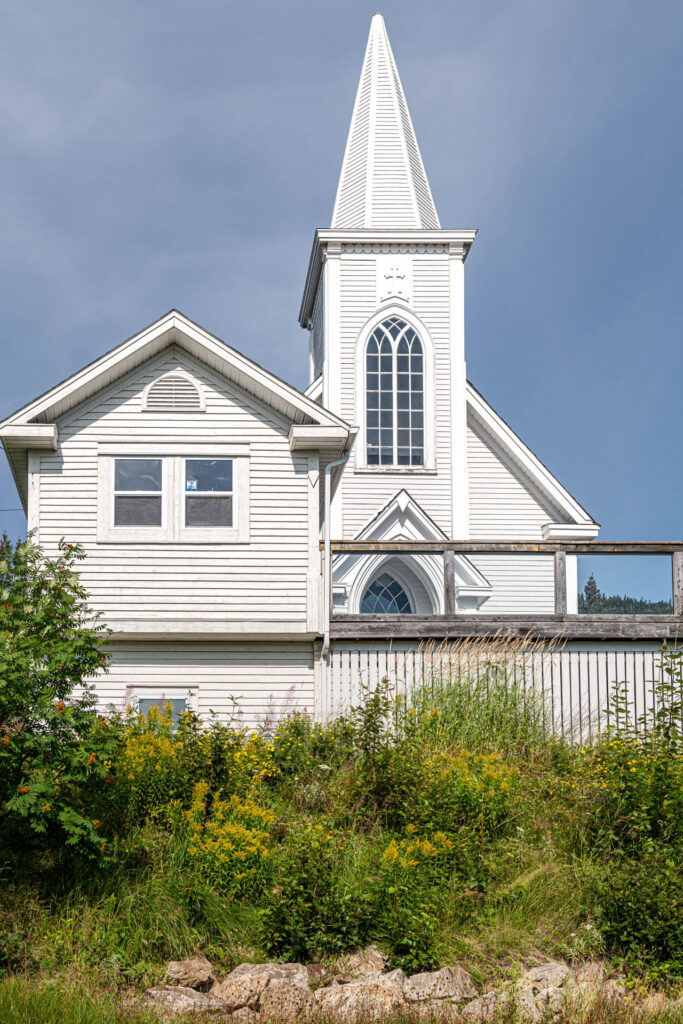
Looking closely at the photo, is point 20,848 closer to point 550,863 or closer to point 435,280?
point 550,863

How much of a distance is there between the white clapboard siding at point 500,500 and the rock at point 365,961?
13.2 m

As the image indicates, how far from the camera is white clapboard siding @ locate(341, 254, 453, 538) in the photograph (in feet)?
65.8

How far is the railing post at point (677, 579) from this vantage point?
13758mm

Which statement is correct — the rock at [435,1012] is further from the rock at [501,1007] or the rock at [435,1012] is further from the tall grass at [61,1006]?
the tall grass at [61,1006]

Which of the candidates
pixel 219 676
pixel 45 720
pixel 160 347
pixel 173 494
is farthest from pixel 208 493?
pixel 45 720

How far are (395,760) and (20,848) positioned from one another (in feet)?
12.0

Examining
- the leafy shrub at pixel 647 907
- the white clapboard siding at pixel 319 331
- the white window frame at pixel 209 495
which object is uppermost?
the white clapboard siding at pixel 319 331

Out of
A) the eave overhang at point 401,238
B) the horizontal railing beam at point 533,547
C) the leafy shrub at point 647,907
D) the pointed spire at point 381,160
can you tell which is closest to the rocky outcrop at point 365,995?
the leafy shrub at point 647,907

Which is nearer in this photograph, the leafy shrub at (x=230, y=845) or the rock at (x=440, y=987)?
the rock at (x=440, y=987)

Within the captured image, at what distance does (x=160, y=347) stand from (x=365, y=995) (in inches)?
376

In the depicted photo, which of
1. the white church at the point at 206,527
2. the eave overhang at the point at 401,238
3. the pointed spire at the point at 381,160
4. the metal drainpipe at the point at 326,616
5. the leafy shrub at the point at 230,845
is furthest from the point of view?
the pointed spire at the point at 381,160

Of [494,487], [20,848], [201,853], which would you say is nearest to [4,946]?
[20,848]

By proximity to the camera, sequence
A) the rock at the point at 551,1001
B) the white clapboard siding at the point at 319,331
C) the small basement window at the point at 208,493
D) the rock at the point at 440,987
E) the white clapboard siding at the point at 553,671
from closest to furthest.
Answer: the rock at the point at 551,1001 → the rock at the point at 440,987 → the white clapboard siding at the point at 553,671 → the small basement window at the point at 208,493 → the white clapboard siding at the point at 319,331

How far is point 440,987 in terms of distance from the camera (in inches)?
279
